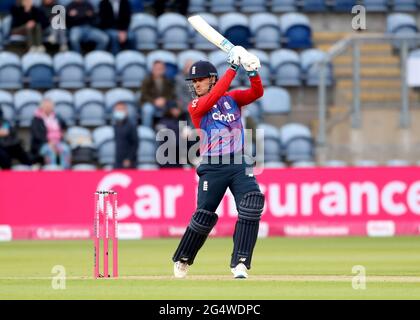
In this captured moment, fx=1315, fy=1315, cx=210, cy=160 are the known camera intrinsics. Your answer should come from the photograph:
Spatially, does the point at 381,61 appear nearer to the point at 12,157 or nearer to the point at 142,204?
the point at 142,204

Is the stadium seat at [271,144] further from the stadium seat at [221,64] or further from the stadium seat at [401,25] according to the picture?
the stadium seat at [401,25]

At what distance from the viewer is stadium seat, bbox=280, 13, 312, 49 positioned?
2355cm

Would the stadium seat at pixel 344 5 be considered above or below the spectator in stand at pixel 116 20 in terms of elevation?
above

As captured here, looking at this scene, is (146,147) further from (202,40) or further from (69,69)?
(202,40)

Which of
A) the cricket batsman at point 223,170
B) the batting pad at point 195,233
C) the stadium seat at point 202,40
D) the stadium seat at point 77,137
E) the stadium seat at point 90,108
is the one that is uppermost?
the stadium seat at point 202,40

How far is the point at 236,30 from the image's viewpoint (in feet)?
75.8

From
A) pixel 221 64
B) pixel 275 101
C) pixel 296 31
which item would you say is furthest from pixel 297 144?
pixel 296 31

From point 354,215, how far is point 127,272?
7678 millimetres

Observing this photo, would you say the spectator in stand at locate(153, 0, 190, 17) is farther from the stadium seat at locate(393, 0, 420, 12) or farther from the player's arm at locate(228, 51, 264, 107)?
the player's arm at locate(228, 51, 264, 107)

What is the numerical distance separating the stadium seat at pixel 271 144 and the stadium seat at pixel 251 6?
328 centimetres

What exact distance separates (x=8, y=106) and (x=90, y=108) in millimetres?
1368

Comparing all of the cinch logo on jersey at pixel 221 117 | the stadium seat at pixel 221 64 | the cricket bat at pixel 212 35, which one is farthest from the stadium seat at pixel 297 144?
the cinch logo on jersey at pixel 221 117

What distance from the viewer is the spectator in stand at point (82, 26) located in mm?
22422

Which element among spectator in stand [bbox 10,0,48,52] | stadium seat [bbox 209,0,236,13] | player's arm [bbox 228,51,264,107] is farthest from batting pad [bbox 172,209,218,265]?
stadium seat [bbox 209,0,236,13]
